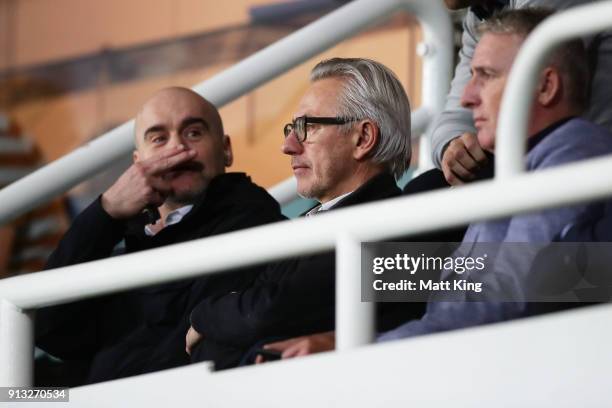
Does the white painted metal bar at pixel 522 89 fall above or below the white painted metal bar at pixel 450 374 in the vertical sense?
Answer: above

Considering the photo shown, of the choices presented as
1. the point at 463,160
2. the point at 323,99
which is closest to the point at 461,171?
the point at 463,160

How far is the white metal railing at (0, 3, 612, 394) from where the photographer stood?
2.15 meters

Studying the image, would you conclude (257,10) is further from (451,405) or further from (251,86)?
(451,405)

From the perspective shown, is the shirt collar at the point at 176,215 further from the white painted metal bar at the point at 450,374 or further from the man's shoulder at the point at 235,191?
the white painted metal bar at the point at 450,374

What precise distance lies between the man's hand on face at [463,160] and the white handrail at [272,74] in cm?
95

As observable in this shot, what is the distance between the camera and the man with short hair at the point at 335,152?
2812 mm

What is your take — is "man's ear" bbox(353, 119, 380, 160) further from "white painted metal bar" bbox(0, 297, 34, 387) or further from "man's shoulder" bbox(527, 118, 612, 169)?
"white painted metal bar" bbox(0, 297, 34, 387)

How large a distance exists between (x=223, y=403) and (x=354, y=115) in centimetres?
63

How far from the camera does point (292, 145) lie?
3031mm

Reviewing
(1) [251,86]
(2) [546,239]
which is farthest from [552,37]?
(1) [251,86]

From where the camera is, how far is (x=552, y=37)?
2.15 metres

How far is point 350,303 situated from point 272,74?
1567 mm

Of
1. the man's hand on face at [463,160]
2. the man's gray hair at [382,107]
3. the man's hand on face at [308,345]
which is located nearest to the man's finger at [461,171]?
the man's hand on face at [463,160]

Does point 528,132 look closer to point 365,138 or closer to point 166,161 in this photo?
point 365,138
